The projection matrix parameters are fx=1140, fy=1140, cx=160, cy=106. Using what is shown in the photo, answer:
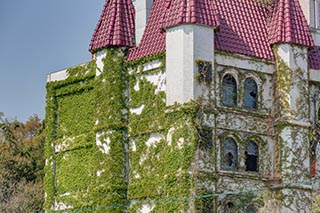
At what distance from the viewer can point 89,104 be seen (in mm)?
49531

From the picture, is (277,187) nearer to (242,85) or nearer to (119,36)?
(242,85)

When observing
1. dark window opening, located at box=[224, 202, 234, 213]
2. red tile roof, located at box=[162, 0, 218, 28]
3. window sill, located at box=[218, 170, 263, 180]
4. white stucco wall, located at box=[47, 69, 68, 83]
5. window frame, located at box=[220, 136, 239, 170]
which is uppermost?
red tile roof, located at box=[162, 0, 218, 28]

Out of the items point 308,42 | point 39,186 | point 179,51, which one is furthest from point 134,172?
point 39,186

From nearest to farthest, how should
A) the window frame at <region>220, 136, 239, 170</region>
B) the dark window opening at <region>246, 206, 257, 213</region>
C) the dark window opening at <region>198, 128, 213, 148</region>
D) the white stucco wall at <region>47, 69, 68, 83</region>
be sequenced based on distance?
the dark window opening at <region>198, 128, 213, 148</region> < the window frame at <region>220, 136, 239, 170</region> < the dark window opening at <region>246, 206, 257, 213</region> < the white stucco wall at <region>47, 69, 68, 83</region>

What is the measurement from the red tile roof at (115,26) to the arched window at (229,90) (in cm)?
452

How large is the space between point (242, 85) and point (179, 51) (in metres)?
3.40

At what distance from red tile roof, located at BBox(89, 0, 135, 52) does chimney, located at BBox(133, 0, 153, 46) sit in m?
0.22

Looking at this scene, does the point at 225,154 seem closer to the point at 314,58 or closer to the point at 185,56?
the point at 185,56

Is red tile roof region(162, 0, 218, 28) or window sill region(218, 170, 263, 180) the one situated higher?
red tile roof region(162, 0, 218, 28)

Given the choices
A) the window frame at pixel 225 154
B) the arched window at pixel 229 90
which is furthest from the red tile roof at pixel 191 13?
the window frame at pixel 225 154

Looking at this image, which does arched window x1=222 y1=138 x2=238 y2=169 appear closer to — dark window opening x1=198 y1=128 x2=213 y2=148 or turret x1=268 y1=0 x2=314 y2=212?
dark window opening x1=198 y1=128 x2=213 y2=148

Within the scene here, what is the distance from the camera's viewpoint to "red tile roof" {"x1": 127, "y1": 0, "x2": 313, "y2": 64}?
47000mm

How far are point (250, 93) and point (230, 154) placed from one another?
113 inches

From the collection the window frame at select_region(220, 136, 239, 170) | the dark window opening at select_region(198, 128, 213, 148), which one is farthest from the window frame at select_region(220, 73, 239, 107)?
the dark window opening at select_region(198, 128, 213, 148)
